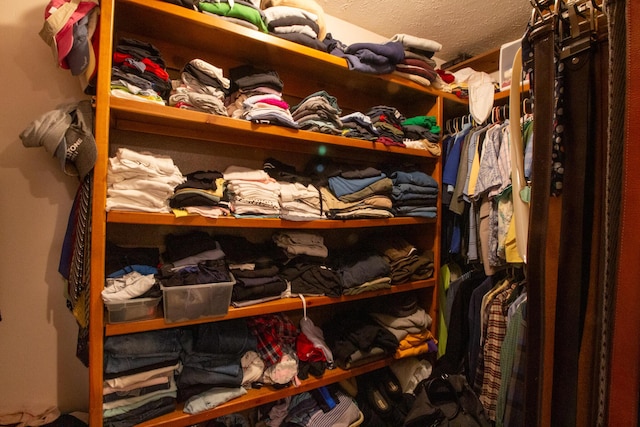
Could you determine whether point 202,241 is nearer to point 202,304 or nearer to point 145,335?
point 202,304

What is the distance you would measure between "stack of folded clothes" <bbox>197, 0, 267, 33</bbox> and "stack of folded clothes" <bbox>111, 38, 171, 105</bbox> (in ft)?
0.81

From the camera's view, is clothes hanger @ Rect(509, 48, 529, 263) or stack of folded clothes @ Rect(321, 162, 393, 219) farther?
stack of folded clothes @ Rect(321, 162, 393, 219)

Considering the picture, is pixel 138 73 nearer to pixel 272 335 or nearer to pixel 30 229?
pixel 30 229

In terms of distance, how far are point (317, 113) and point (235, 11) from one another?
0.47 m

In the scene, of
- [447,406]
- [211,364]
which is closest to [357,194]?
[211,364]

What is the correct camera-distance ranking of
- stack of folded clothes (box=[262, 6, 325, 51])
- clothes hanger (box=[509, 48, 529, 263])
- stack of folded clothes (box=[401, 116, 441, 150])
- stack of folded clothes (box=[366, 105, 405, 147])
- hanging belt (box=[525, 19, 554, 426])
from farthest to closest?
1. stack of folded clothes (box=[401, 116, 441, 150])
2. stack of folded clothes (box=[366, 105, 405, 147])
3. stack of folded clothes (box=[262, 6, 325, 51])
4. clothes hanger (box=[509, 48, 529, 263])
5. hanging belt (box=[525, 19, 554, 426])

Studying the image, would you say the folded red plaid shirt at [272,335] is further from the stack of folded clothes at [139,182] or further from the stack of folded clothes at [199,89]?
the stack of folded clothes at [199,89]

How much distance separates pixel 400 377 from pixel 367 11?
1.95 meters

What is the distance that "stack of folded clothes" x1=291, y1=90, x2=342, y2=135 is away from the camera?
1.30m

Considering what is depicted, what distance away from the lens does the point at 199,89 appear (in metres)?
1.12

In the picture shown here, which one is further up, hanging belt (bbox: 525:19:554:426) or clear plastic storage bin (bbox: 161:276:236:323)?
hanging belt (bbox: 525:19:554:426)

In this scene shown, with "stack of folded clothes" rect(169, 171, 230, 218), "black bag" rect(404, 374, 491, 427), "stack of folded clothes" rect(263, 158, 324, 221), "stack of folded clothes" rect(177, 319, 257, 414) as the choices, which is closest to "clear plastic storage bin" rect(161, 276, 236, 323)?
"stack of folded clothes" rect(177, 319, 257, 414)

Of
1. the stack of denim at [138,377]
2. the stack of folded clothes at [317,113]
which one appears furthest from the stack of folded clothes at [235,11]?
the stack of denim at [138,377]

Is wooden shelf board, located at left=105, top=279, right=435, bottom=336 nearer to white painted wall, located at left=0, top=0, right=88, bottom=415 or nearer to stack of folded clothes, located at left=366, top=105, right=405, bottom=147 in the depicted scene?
white painted wall, located at left=0, top=0, right=88, bottom=415
